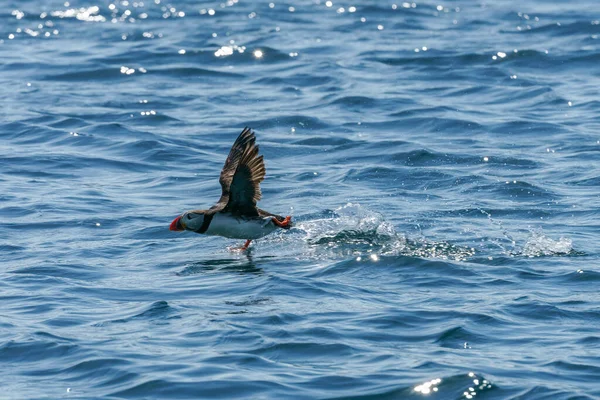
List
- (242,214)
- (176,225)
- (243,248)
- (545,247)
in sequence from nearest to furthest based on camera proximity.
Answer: (545,247) < (176,225) < (242,214) < (243,248)

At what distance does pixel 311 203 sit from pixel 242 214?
6.50 ft

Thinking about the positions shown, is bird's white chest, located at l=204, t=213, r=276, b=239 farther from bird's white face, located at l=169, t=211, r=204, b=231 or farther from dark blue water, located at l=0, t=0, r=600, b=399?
dark blue water, located at l=0, t=0, r=600, b=399

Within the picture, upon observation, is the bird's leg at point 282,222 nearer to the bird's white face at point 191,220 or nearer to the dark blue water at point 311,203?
the dark blue water at point 311,203

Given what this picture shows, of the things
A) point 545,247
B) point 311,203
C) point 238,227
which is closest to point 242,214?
point 238,227

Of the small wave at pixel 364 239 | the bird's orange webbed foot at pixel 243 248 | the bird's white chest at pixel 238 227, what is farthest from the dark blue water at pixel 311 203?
the bird's white chest at pixel 238 227

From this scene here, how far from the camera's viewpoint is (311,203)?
43.5 ft

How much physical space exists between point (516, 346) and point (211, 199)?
241 inches

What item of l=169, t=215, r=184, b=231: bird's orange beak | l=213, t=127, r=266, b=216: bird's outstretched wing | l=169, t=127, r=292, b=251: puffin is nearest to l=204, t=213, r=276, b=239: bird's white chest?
l=169, t=127, r=292, b=251: puffin

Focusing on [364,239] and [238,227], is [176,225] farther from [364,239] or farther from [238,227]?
[364,239]

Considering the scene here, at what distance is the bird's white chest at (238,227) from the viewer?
37.1 ft

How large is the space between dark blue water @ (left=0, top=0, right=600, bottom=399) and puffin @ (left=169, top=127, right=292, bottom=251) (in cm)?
31

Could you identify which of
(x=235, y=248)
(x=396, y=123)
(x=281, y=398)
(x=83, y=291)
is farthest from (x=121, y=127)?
(x=281, y=398)

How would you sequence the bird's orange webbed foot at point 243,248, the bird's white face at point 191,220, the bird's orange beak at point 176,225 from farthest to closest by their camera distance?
the bird's orange webbed foot at point 243,248 < the bird's orange beak at point 176,225 < the bird's white face at point 191,220

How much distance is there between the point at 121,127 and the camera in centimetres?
1764
